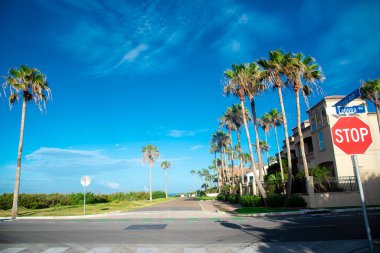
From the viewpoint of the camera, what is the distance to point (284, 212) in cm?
1891

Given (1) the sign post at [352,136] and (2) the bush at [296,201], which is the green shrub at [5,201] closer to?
(2) the bush at [296,201]

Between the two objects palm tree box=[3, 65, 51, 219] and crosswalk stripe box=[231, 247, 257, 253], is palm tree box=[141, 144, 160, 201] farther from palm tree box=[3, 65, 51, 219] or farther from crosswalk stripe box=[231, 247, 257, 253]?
crosswalk stripe box=[231, 247, 257, 253]

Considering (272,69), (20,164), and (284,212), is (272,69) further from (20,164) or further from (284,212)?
(20,164)

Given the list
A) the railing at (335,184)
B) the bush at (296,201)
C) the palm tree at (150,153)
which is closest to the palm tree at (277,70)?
the bush at (296,201)

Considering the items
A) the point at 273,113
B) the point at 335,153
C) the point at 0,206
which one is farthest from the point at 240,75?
the point at 0,206

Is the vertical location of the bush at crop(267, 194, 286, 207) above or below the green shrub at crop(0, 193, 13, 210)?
below

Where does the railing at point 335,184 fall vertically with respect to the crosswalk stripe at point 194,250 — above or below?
above

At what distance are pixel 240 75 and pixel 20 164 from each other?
70.8ft

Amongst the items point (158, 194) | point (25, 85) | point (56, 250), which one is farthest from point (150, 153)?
point (56, 250)

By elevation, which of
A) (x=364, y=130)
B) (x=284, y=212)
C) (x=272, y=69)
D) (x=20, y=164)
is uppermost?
(x=272, y=69)

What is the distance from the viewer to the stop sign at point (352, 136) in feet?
19.3

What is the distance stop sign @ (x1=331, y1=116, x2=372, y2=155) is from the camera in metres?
5.88

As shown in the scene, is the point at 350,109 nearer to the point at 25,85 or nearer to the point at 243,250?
the point at 243,250

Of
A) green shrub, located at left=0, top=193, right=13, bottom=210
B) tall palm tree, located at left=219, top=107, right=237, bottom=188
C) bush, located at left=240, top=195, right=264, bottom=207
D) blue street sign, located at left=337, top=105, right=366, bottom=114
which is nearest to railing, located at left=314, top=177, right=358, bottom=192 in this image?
bush, located at left=240, top=195, right=264, bottom=207
